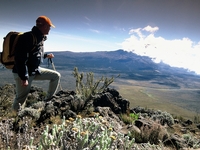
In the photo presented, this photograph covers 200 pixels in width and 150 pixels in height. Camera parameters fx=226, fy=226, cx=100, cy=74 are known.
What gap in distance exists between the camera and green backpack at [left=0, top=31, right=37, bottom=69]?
3996mm

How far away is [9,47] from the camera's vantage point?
4027 millimetres

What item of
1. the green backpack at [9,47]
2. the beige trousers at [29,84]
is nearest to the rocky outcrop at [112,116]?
the beige trousers at [29,84]

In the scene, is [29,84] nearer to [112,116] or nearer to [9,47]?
[9,47]

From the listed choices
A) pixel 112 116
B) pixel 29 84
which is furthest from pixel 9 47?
pixel 112 116

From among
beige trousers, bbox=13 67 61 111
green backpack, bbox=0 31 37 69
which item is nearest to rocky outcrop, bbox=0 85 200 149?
beige trousers, bbox=13 67 61 111

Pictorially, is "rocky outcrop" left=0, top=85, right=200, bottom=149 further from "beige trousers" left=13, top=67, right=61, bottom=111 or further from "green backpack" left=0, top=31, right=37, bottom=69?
"green backpack" left=0, top=31, right=37, bottom=69

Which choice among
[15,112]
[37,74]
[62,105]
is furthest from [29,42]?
[62,105]

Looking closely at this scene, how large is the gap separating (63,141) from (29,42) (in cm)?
207

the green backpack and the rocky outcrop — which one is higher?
the green backpack

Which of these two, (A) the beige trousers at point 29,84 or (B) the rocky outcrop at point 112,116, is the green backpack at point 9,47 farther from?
(B) the rocky outcrop at point 112,116

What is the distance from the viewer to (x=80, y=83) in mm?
8656

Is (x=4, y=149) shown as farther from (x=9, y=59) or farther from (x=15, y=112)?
(x=15, y=112)

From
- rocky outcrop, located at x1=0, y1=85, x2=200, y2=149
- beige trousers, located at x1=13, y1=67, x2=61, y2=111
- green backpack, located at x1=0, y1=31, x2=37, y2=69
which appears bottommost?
rocky outcrop, located at x1=0, y1=85, x2=200, y2=149

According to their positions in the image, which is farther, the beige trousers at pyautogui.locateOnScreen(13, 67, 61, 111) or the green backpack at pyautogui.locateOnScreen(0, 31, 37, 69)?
the beige trousers at pyautogui.locateOnScreen(13, 67, 61, 111)
